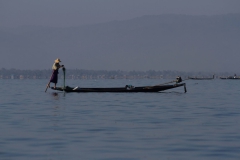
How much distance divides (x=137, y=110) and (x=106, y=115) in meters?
3.85

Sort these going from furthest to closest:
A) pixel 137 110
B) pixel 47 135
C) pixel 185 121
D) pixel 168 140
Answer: pixel 137 110 < pixel 185 121 < pixel 47 135 < pixel 168 140

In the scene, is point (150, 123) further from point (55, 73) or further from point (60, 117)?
point (55, 73)

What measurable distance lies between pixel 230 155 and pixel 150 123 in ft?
26.3

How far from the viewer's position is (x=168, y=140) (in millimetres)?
18250

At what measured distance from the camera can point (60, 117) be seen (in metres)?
26.3

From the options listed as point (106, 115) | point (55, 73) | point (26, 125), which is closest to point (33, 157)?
point (26, 125)

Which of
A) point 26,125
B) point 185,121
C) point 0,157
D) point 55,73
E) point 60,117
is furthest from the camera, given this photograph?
point 55,73

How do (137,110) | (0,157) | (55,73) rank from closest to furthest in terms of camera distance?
1. (0,157)
2. (137,110)
3. (55,73)

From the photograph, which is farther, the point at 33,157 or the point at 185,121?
the point at 185,121

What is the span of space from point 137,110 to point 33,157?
16129 mm

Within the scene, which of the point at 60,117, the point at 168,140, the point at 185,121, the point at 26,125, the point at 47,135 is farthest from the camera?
the point at 60,117

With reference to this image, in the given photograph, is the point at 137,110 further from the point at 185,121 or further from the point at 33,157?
the point at 33,157

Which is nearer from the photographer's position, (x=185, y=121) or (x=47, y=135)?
(x=47, y=135)

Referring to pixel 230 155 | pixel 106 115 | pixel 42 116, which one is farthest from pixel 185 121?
pixel 230 155
